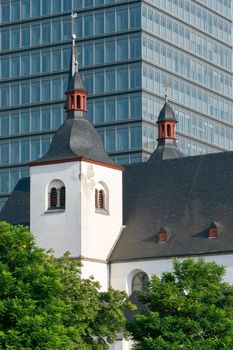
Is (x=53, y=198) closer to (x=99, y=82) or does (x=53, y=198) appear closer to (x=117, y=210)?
(x=117, y=210)

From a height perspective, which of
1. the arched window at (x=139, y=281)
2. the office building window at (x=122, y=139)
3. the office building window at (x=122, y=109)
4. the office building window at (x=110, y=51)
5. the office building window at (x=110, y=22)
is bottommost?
the arched window at (x=139, y=281)

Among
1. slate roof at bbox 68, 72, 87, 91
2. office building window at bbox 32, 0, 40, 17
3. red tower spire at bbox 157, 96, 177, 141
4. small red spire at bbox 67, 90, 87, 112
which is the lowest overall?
small red spire at bbox 67, 90, 87, 112

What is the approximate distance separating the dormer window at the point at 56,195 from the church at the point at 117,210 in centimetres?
7

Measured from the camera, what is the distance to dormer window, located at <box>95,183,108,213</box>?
97562mm

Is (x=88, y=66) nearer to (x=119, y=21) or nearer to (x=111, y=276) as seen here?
(x=119, y=21)

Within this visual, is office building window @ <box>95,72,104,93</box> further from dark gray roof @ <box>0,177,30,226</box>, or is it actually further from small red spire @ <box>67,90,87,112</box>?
small red spire @ <box>67,90,87,112</box>

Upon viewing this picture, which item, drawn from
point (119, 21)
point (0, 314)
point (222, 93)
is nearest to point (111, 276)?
point (0, 314)

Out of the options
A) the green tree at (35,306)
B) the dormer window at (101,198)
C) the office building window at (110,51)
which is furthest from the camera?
the office building window at (110,51)

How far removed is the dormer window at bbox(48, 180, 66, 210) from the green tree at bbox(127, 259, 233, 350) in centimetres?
2064

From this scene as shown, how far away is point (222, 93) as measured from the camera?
160m

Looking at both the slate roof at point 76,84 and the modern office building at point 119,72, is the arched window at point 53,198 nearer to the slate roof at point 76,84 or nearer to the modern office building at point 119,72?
the slate roof at point 76,84

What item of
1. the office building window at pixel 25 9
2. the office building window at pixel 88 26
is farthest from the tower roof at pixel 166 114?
the office building window at pixel 25 9

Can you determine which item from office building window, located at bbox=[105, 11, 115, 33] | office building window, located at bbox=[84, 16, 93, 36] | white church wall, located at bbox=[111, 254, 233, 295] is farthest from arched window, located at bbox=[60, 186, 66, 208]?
office building window, located at bbox=[84, 16, 93, 36]

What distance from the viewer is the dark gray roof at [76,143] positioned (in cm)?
9675
